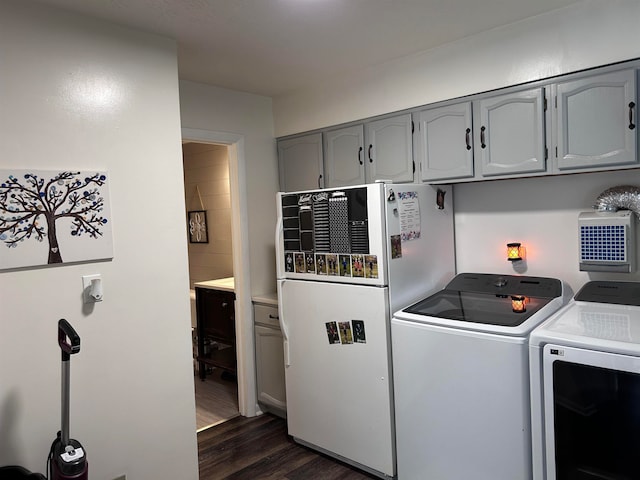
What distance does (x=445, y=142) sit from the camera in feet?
8.93

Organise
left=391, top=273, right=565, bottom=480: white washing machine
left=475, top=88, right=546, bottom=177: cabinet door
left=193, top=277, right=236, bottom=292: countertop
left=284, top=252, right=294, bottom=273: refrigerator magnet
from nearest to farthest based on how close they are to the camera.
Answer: left=391, top=273, right=565, bottom=480: white washing machine → left=475, top=88, right=546, bottom=177: cabinet door → left=284, top=252, right=294, bottom=273: refrigerator magnet → left=193, top=277, right=236, bottom=292: countertop

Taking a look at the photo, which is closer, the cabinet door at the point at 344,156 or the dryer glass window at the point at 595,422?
the dryer glass window at the point at 595,422

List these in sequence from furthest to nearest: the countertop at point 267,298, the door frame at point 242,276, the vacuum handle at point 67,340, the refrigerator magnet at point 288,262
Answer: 1. the door frame at point 242,276
2. the countertop at point 267,298
3. the refrigerator magnet at point 288,262
4. the vacuum handle at point 67,340

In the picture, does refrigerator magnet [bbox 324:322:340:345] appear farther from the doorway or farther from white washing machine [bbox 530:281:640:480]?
the doorway

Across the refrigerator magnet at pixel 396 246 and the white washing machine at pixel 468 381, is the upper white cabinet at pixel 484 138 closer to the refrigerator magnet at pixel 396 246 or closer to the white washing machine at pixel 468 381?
the refrigerator magnet at pixel 396 246

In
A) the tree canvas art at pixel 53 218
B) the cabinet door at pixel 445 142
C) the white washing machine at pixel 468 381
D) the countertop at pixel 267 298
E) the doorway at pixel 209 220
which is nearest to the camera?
the tree canvas art at pixel 53 218

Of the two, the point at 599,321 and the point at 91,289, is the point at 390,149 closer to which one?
the point at 599,321

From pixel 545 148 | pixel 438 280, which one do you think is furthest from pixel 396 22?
pixel 438 280

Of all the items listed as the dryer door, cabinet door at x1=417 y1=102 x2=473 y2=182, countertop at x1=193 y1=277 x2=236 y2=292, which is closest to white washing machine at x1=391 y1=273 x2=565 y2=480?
the dryer door

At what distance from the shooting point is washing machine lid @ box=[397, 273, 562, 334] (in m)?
2.22

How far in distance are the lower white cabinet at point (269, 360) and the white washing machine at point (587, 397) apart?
184 cm

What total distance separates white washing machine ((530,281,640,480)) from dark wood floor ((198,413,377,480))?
116cm

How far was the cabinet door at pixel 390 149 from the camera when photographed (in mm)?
2908

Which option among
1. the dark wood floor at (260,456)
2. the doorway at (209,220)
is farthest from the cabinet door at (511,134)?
the doorway at (209,220)
